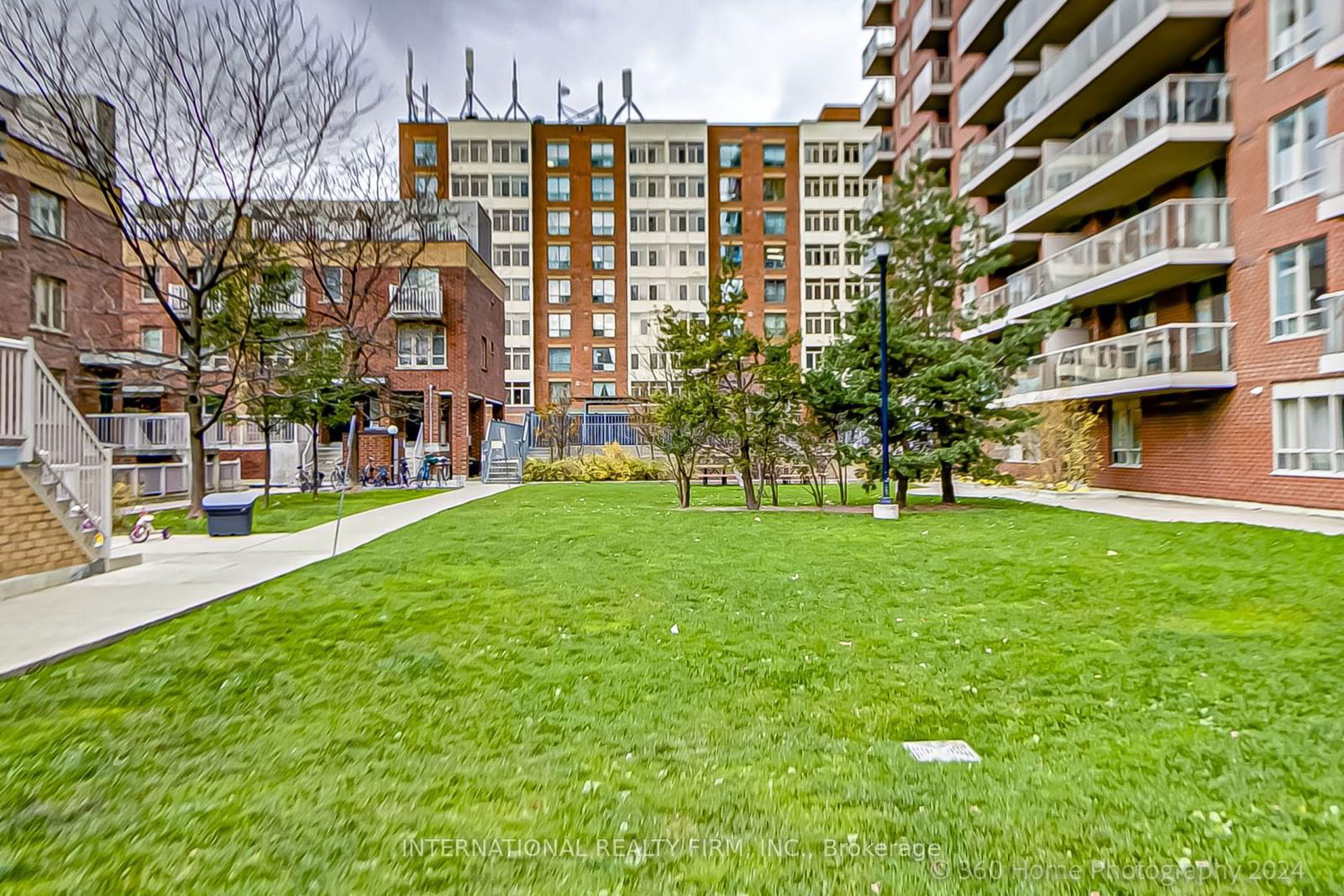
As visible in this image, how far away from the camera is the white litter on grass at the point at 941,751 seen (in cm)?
372

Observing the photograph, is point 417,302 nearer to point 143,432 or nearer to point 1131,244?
point 143,432

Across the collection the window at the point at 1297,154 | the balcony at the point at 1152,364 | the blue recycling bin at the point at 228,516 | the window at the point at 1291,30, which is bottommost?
the blue recycling bin at the point at 228,516

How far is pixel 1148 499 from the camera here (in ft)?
64.7

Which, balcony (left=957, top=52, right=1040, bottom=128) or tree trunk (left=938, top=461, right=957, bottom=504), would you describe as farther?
balcony (left=957, top=52, right=1040, bottom=128)

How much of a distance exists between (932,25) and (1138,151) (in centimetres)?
1789

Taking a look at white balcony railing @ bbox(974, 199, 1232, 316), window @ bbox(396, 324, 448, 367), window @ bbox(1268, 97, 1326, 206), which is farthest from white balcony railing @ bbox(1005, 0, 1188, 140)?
window @ bbox(396, 324, 448, 367)

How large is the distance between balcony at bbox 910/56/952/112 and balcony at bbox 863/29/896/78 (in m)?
5.98

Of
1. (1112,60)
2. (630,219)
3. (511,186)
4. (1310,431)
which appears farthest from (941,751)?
Answer: (511,186)

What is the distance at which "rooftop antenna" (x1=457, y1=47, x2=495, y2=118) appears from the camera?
6462 cm

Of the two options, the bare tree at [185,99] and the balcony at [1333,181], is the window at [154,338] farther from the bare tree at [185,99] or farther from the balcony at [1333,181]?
the balcony at [1333,181]

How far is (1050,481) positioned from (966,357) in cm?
776

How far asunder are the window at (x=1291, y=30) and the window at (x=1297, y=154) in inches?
45.4

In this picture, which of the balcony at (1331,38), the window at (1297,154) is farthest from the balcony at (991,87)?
the balcony at (1331,38)

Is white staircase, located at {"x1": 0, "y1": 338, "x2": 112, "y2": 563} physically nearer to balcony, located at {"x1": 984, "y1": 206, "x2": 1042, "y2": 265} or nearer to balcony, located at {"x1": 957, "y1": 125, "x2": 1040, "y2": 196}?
balcony, located at {"x1": 984, "y1": 206, "x2": 1042, "y2": 265}
